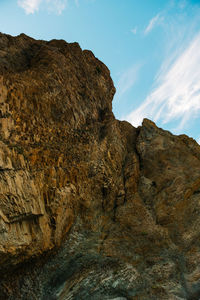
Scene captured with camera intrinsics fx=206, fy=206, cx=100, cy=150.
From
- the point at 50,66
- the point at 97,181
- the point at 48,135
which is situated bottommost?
the point at 97,181

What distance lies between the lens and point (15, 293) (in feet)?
40.5

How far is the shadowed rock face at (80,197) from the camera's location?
41.8 feet

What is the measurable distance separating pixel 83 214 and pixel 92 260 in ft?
11.0

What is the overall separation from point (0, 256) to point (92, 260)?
21.0ft

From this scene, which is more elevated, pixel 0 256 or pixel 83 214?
pixel 83 214

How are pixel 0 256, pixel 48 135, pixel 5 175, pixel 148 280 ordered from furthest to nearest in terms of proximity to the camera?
pixel 48 135, pixel 148 280, pixel 5 175, pixel 0 256

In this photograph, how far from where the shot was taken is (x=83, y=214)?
1638 centimetres

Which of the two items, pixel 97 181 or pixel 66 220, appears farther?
pixel 97 181

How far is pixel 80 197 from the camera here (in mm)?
16297

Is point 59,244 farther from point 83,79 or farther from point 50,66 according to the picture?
point 83,79

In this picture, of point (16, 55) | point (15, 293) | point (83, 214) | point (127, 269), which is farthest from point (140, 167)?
point (16, 55)

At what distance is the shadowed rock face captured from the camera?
1274 centimetres

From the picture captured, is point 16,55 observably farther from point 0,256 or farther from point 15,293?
point 15,293

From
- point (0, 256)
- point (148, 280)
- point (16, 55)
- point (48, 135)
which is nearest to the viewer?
point (0, 256)
